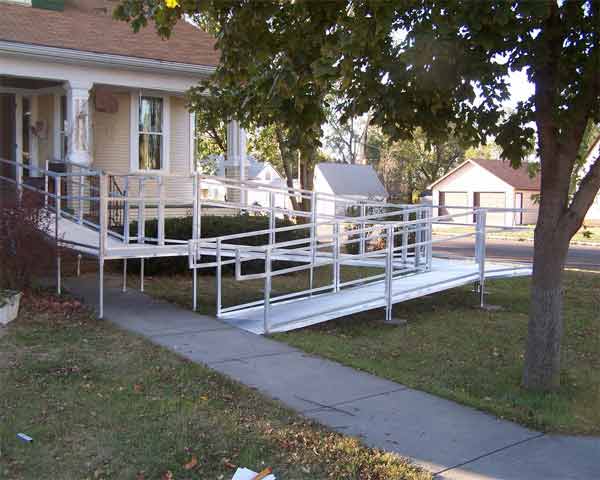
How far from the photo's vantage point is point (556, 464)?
5105mm

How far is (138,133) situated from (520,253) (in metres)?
15.2

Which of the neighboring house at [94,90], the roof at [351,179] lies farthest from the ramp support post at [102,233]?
the roof at [351,179]

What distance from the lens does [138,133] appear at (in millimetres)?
14898

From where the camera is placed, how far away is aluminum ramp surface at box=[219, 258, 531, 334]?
359 inches

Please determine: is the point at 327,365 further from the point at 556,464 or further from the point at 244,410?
the point at 556,464

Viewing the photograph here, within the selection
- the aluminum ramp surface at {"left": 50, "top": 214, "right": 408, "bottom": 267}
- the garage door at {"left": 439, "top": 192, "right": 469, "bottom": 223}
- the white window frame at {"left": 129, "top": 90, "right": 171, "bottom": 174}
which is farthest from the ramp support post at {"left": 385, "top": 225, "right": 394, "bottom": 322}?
the garage door at {"left": 439, "top": 192, "right": 469, "bottom": 223}

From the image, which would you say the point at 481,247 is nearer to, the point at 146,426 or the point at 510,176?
the point at 146,426

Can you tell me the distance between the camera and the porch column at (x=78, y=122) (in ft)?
41.7

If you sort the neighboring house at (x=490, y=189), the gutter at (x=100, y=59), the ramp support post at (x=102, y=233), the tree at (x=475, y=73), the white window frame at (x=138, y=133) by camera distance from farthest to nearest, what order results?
the neighboring house at (x=490, y=189), the white window frame at (x=138, y=133), the gutter at (x=100, y=59), the ramp support post at (x=102, y=233), the tree at (x=475, y=73)

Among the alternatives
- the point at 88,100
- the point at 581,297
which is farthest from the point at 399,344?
the point at 88,100

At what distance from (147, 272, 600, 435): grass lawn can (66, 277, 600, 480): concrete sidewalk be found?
271mm

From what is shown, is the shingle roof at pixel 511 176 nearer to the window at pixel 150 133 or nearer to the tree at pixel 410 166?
the tree at pixel 410 166

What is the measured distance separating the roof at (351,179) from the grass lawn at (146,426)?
1824 inches

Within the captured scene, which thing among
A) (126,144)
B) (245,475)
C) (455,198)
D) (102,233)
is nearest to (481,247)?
(102,233)
